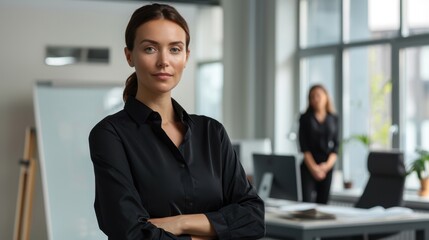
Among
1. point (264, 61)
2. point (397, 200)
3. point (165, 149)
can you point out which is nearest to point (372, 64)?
point (264, 61)

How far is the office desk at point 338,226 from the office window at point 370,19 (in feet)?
11.7

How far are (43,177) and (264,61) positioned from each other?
174 inches

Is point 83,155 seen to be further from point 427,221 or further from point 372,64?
point 372,64

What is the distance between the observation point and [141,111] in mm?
1619

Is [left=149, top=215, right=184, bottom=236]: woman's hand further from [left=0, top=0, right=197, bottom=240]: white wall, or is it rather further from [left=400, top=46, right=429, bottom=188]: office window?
[left=400, top=46, right=429, bottom=188]: office window

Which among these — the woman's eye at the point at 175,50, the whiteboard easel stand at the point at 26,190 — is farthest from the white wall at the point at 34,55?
the woman's eye at the point at 175,50

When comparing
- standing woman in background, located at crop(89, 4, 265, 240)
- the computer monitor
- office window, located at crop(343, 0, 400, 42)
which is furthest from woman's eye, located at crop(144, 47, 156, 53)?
office window, located at crop(343, 0, 400, 42)

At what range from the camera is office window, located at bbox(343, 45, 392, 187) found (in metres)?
8.27

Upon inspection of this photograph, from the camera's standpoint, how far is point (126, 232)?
1580 mm

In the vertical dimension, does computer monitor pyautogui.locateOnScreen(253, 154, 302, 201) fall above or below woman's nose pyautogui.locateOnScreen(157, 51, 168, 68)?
below

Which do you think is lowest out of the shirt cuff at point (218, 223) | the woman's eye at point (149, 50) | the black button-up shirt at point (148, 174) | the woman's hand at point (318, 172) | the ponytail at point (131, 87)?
the woman's hand at point (318, 172)

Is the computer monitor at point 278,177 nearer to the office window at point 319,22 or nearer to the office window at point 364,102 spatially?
the office window at point 364,102

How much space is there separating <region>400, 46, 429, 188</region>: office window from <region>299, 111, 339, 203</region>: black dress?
843mm

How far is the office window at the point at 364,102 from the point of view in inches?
325
